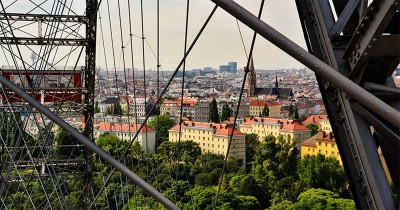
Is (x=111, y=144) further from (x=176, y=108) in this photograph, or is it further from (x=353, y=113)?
(x=176, y=108)

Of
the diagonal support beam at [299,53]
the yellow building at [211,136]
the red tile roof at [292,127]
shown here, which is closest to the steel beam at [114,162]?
the diagonal support beam at [299,53]

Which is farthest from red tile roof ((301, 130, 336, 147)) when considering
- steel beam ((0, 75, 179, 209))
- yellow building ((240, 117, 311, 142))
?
steel beam ((0, 75, 179, 209))

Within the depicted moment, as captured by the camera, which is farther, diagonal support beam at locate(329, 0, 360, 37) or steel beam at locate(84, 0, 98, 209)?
steel beam at locate(84, 0, 98, 209)

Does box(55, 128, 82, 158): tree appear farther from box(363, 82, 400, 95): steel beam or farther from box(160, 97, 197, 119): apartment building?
box(160, 97, 197, 119): apartment building

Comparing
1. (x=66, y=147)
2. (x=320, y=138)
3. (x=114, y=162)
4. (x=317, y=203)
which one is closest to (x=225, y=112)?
(x=320, y=138)

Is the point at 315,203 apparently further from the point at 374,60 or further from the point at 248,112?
the point at 248,112

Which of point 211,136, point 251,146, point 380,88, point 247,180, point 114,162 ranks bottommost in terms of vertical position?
point 247,180
